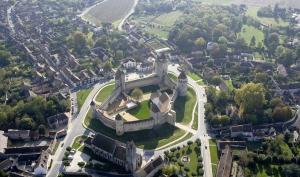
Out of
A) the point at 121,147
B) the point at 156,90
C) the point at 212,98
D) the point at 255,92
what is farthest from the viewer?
the point at 156,90

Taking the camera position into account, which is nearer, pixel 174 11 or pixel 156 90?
pixel 156 90

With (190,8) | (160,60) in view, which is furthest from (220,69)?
(190,8)

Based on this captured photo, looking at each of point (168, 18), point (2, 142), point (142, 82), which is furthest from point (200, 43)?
point (2, 142)

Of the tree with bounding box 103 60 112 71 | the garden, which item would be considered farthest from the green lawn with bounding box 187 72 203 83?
the garden

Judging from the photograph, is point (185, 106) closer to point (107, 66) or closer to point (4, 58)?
point (107, 66)

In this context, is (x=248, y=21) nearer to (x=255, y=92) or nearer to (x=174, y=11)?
(x=174, y=11)

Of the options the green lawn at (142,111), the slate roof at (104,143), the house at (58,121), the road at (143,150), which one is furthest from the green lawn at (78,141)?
the green lawn at (142,111)

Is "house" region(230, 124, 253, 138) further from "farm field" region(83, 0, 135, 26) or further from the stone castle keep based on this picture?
"farm field" region(83, 0, 135, 26)
